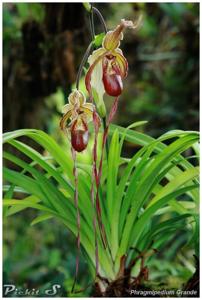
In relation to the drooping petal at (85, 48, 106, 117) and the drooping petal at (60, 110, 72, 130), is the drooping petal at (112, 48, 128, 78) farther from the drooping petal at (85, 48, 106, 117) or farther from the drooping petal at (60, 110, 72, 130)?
the drooping petal at (60, 110, 72, 130)

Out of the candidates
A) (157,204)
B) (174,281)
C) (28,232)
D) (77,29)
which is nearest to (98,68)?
(157,204)

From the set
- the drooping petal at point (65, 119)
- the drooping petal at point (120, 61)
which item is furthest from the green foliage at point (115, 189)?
the drooping petal at point (120, 61)

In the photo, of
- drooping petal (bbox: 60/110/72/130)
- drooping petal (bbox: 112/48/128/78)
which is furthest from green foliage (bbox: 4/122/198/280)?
drooping petal (bbox: 112/48/128/78)

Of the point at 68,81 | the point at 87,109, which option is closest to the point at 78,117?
the point at 87,109
